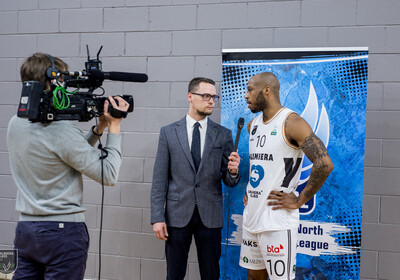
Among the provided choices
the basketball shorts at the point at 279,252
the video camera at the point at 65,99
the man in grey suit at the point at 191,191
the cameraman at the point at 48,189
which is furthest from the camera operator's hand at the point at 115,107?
the basketball shorts at the point at 279,252

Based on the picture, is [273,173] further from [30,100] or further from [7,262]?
[7,262]

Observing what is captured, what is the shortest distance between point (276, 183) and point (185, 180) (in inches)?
22.0

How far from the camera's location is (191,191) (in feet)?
7.32

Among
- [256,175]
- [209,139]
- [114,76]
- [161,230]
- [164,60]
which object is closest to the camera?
[114,76]

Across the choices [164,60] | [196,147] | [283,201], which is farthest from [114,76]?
[164,60]

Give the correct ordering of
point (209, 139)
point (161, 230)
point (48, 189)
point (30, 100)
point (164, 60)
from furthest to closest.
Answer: point (164, 60) < point (209, 139) < point (161, 230) < point (48, 189) < point (30, 100)

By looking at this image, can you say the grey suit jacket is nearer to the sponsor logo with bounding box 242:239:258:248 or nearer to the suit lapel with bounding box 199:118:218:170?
the suit lapel with bounding box 199:118:218:170

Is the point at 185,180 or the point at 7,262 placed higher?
the point at 185,180

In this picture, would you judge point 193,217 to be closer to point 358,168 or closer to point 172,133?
point 172,133

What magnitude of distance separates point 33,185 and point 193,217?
103 cm

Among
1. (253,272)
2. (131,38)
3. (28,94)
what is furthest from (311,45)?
(28,94)

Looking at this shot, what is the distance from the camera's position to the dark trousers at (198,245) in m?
2.23

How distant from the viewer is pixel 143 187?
2.92 meters

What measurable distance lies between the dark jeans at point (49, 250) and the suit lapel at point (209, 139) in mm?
973
